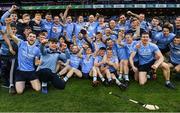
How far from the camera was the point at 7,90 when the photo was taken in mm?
9102

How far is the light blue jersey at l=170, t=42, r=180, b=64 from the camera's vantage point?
31.6 feet

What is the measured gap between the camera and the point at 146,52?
947 centimetres

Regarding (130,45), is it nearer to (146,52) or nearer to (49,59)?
(146,52)

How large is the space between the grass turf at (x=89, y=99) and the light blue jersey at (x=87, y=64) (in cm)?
53

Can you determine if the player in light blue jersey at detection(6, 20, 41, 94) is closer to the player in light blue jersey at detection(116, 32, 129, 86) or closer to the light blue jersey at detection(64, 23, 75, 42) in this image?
the player in light blue jersey at detection(116, 32, 129, 86)

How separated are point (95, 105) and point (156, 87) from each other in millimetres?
1984

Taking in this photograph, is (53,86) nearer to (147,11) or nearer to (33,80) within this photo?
(33,80)

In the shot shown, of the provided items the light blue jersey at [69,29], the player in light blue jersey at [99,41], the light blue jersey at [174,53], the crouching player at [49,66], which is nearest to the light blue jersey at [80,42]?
the player in light blue jersey at [99,41]

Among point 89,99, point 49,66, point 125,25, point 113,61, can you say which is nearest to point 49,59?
point 49,66

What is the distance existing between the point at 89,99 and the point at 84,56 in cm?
199

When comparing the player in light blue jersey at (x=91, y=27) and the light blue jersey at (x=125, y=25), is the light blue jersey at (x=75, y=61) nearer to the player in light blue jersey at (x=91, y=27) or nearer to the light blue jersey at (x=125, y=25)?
the player in light blue jersey at (x=91, y=27)

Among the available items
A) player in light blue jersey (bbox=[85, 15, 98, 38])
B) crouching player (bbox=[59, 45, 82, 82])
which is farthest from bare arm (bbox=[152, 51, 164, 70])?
player in light blue jersey (bbox=[85, 15, 98, 38])

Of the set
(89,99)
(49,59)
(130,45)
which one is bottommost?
(89,99)

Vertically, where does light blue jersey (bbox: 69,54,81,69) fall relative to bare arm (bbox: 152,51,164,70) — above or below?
below
